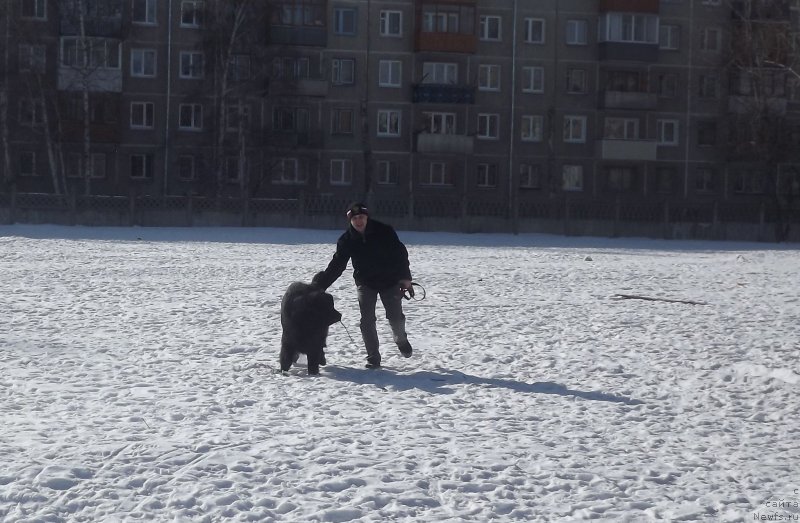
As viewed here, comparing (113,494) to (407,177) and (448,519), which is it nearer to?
(448,519)

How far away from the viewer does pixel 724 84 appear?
54469mm

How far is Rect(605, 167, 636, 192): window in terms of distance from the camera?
2124 inches

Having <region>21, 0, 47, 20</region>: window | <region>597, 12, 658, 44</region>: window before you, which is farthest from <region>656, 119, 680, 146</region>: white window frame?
<region>21, 0, 47, 20</region>: window

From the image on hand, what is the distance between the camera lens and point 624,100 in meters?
52.8

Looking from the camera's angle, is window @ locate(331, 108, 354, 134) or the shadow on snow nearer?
the shadow on snow

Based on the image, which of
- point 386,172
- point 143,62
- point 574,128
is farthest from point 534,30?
point 143,62

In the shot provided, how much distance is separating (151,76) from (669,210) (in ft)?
75.3

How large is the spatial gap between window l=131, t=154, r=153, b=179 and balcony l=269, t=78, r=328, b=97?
6.26 metres

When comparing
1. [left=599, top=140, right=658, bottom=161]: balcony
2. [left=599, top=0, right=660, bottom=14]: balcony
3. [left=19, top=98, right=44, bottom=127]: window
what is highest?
[left=599, top=0, right=660, bottom=14]: balcony

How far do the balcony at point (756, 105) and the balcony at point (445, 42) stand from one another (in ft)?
41.0

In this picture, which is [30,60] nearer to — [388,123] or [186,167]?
[186,167]

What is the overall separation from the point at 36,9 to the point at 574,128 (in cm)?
2422

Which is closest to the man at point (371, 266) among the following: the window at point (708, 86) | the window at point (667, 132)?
the window at point (667, 132)

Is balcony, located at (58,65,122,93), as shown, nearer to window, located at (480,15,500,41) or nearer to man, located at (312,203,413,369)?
window, located at (480,15,500,41)
